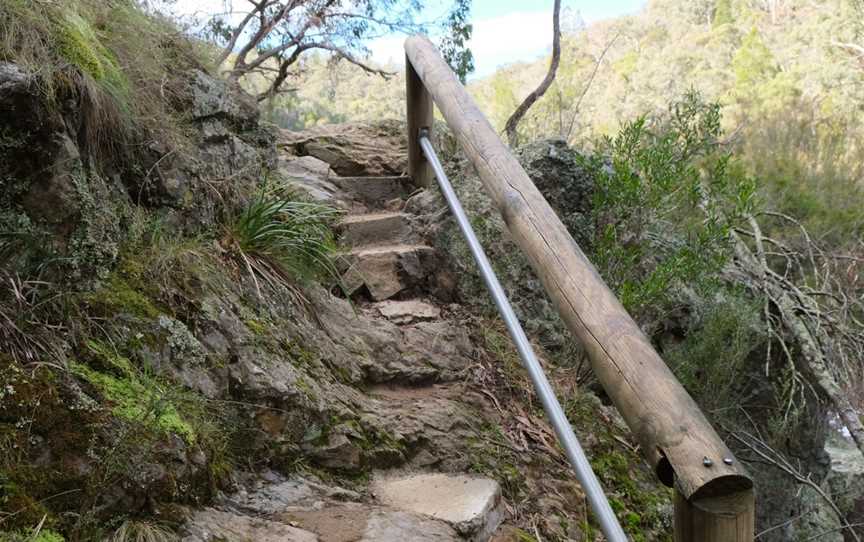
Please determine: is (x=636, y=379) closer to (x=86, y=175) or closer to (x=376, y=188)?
(x=86, y=175)

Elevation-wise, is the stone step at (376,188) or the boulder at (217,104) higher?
the boulder at (217,104)

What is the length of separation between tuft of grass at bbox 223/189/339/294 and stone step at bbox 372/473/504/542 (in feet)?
2.90

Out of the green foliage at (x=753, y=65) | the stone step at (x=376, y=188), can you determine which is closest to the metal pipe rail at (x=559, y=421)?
the stone step at (x=376, y=188)

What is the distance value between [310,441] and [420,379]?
778 millimetres

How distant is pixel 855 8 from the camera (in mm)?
15016

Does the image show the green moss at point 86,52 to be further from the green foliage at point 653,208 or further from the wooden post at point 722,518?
the green foliage at point 653,208

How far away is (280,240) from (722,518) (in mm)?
2032

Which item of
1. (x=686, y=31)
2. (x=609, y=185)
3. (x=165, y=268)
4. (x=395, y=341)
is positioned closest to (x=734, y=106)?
(x=609, y=185)

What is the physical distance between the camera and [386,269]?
3.47 meters

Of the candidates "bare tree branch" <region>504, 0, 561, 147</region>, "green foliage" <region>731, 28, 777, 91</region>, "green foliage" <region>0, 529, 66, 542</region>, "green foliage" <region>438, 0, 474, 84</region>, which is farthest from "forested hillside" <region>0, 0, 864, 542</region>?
"green foliage" <region>731, 28, 777, 91</region>

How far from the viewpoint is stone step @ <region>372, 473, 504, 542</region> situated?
2.04m

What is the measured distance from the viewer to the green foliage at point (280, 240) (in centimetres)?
273

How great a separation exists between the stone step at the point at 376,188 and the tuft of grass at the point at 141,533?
287 cm

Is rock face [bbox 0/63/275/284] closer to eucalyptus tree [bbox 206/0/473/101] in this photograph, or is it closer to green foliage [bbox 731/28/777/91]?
eucalyptus tree [bbox 206/0/473/101]
